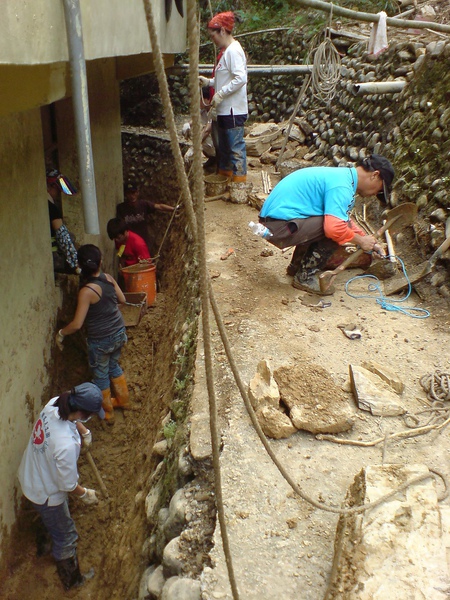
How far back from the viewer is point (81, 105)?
2252mm

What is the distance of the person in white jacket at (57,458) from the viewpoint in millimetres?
3391

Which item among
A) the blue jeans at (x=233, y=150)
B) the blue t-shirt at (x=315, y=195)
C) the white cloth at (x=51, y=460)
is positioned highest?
the blue jeans at (x=233, y=150)

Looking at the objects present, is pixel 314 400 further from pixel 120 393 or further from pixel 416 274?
pixel 120 393

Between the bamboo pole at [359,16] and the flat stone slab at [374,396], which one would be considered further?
the bamboo pole at [359,16]

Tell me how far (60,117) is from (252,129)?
13.9 feet

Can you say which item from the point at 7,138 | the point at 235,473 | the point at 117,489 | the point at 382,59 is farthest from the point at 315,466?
the point at 382,59

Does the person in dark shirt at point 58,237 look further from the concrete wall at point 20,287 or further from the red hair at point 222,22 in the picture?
the red hair at point 222,22

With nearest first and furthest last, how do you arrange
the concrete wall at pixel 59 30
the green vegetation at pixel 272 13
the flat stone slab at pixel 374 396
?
1. the concrete wall at pixel 59 30
2. the flat stone slab at pixel 374 396
3. the green vegetation at pixel 272 13

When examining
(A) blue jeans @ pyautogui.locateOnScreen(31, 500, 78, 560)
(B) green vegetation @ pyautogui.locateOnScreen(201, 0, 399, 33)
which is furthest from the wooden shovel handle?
(B) green vegetation @ pyautogui.locateOnScreen(201, 0, 399, 33)

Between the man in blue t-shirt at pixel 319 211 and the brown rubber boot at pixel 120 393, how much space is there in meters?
1.96

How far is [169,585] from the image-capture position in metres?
2.49

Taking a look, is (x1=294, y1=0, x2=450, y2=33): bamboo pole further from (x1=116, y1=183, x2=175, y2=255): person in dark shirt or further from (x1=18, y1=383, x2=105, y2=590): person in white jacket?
(x1=18, y1=383, x2=105, y2=590): person in white jacket

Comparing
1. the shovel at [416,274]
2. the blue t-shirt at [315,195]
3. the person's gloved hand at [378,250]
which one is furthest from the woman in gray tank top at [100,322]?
the shovel at [416,274]

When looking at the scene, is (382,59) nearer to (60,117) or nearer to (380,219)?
(380,219)
